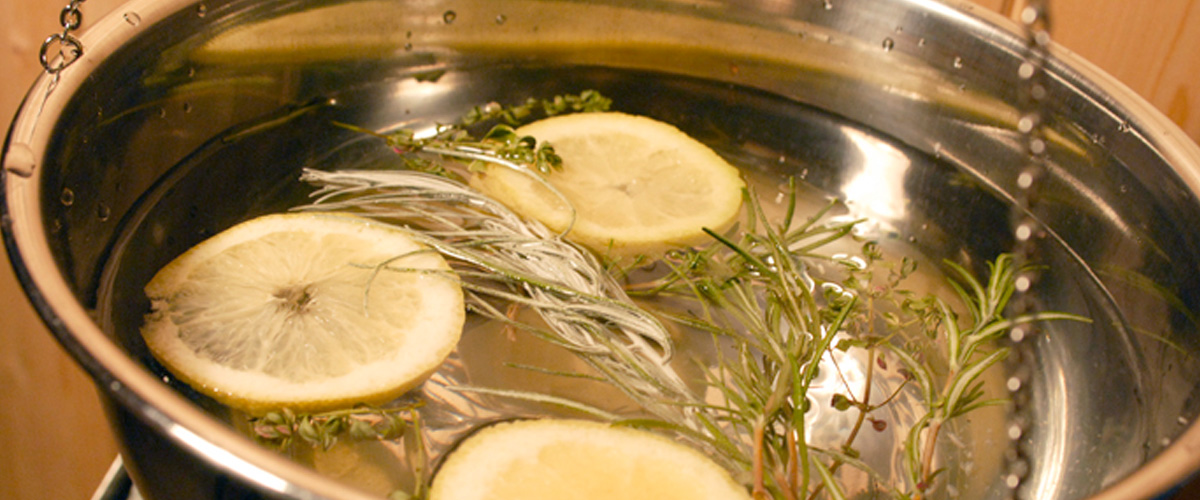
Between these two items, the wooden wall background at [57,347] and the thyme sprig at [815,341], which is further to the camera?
the wooden wall background at [57,347]

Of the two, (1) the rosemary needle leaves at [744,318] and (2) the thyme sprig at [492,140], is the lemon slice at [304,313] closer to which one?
(1) the rosemary needle leaves at [744,318]

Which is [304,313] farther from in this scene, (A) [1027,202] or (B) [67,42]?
(A) [1027,202]

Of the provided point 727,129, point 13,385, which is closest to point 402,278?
point 727,129

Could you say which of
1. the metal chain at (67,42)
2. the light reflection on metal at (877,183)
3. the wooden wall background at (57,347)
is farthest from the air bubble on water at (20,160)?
the light reflection on metal at (877,183)

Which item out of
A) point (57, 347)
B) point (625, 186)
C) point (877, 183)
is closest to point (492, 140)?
point (625, 186)

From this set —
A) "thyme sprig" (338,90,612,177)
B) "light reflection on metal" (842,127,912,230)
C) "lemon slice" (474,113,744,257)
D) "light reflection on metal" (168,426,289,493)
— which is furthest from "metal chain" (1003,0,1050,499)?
"light reflection on metal" (168,426,289,493)

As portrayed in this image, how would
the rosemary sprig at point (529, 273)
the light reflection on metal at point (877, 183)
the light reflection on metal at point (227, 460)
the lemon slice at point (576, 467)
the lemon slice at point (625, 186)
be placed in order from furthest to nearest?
1. the light reflection on metal at point (877, 183)
2. the lemon slice at point (625, 186)
3. the rosemary sprig at point (529, 273)
4. the lemon slice at point (576, 467)
5. the light reflection on metal at point (227, 460)

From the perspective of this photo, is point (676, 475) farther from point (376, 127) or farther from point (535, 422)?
point (376, 127)
